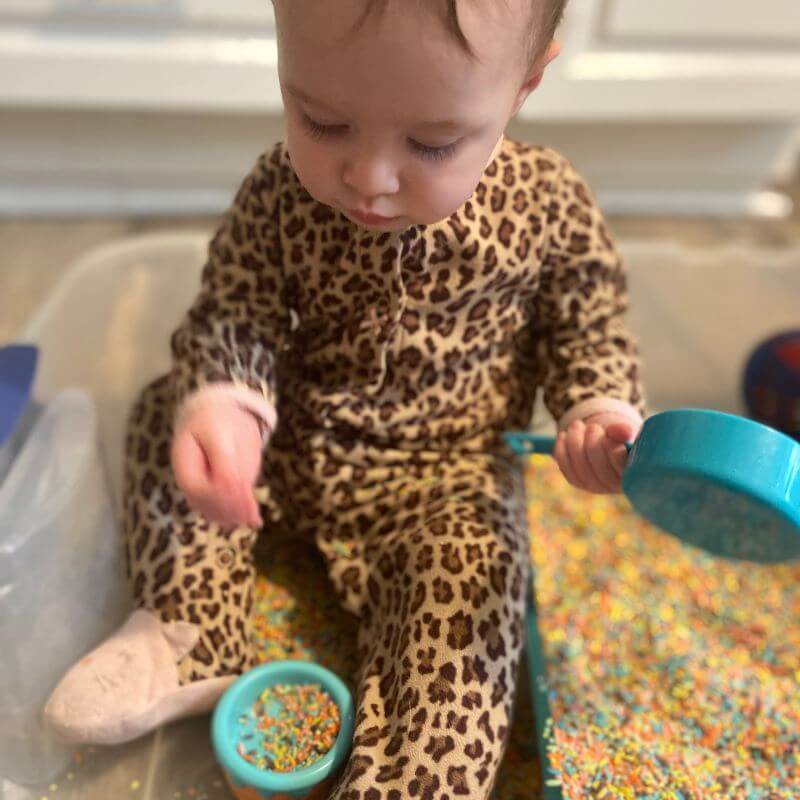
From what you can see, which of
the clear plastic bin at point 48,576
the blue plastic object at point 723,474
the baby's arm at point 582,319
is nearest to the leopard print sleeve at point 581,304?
the baby's arm at point 582,319

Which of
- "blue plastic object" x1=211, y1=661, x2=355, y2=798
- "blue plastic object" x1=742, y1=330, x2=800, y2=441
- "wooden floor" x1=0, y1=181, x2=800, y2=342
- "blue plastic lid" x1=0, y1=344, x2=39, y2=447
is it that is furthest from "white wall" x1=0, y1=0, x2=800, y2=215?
"blue plastic object" x1=211, y1=661, x2=355, y2=798

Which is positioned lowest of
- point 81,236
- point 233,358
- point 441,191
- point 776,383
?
point 81,236

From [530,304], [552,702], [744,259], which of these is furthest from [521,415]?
[744,259]

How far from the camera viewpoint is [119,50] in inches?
43.9

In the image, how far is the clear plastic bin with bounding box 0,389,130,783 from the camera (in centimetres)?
63

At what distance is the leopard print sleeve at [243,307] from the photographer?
2.11 feet

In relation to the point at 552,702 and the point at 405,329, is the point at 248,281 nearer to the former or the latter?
the point at 405,329

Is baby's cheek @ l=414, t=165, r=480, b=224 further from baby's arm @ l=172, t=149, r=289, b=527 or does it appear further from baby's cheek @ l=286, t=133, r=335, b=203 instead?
baby's arm @ l=172, t=149, r=289, b=527

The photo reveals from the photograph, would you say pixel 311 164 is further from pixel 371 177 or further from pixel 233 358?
pixel 233 358

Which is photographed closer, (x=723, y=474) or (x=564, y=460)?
(x=723, y=474)

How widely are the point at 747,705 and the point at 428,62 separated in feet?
1.69

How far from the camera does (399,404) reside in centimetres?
68

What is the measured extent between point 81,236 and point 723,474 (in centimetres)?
102

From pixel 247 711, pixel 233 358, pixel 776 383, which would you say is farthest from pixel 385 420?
pixel 776 383
